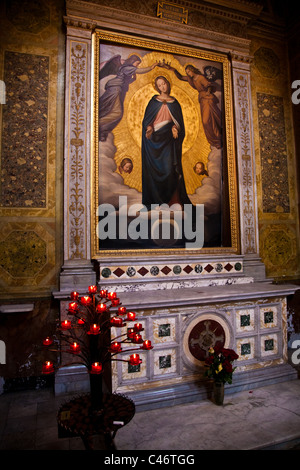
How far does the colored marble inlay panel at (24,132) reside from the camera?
12.8ft

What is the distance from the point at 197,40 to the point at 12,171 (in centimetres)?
357

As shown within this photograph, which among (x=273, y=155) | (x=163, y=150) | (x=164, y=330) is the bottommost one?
(x=164, y=330)

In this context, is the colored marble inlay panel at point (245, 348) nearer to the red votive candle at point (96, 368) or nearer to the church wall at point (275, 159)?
the church wall at point (275, 159)

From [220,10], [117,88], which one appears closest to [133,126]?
[117,88]

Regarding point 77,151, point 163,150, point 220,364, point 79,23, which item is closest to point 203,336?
point 220,364

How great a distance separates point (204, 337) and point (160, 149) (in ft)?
8.94

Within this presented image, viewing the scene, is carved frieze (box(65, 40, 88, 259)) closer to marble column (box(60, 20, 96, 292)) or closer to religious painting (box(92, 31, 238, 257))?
marble column (box(60, 20, 96, 292))

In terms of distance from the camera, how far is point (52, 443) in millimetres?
2596

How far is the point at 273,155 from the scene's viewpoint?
5.36 metres

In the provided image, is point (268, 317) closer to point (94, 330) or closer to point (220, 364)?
point (220, 364)

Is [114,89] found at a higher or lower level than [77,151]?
higher

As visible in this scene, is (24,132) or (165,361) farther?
(24,132)

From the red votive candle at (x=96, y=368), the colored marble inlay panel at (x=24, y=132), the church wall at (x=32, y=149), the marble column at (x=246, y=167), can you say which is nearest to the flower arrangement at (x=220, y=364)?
the red votive candle at (x=96, y=368)

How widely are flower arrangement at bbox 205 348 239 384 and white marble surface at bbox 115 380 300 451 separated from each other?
298mm
